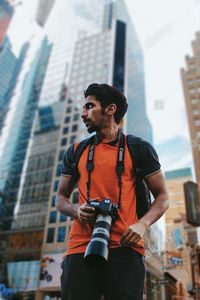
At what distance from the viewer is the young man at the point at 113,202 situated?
1486 millimetres

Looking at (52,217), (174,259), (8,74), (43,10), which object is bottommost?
(174,259)

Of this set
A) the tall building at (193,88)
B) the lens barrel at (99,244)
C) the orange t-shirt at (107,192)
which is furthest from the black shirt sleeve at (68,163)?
the tall building at (193,88)

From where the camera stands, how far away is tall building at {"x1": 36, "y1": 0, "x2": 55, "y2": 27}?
69425 millimetres

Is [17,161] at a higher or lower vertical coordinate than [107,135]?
higher

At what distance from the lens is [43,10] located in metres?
71.1

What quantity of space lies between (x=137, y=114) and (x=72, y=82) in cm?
1811

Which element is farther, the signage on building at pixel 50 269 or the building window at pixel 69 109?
the building window at pixel 69 109

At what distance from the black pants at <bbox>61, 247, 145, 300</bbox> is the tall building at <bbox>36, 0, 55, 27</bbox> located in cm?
7667

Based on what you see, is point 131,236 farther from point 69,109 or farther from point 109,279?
point 69,109

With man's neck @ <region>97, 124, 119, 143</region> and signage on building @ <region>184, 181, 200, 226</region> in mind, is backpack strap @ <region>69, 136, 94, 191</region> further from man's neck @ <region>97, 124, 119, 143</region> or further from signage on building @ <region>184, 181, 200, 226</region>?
signage on building @ <region>184, 181, 200, 226</region>

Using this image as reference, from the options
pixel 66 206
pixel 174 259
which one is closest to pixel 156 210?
pixel 66 206

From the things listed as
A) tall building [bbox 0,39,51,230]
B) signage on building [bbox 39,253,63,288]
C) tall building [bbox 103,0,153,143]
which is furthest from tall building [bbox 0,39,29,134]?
signage on building [bbox 39,253,63,288]

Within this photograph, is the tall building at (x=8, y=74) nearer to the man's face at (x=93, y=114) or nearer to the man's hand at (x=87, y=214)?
the man's face at (x=93, y=114)

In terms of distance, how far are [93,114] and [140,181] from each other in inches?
21.9
